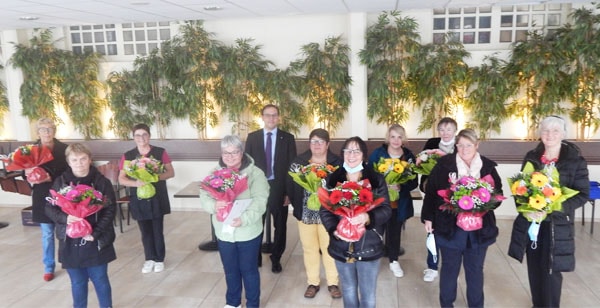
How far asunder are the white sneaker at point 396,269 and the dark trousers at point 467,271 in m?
0.85

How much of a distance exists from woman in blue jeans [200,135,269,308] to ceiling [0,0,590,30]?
7.04ft

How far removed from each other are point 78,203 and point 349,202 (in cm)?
194

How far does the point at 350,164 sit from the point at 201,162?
14.7 feet

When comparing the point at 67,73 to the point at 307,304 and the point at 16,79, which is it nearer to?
the point at 16,79

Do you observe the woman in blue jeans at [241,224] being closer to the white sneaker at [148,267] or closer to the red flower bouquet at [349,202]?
the red flower bouquet at [349,202]

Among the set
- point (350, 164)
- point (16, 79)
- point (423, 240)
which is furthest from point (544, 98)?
point (16, 79)

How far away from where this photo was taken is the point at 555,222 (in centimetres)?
320

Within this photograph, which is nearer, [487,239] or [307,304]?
[487,239]

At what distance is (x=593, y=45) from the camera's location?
5445 mm

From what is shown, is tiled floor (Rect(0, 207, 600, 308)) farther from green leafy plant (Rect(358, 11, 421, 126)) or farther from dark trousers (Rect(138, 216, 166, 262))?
green leafy plant (Rect(358, 11, 421, 126))

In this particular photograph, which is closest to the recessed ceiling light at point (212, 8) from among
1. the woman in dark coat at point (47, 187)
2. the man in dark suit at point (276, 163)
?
the man in dark suit at point (276, 163)

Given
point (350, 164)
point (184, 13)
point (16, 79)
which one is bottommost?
point (350, 164)

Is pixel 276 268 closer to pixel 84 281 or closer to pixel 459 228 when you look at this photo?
pixel 84 281

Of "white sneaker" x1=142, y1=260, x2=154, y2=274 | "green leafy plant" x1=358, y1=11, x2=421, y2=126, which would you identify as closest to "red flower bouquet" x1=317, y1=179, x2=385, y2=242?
"white sneaker" x1=142, y1=260, x2=154, y2=274
